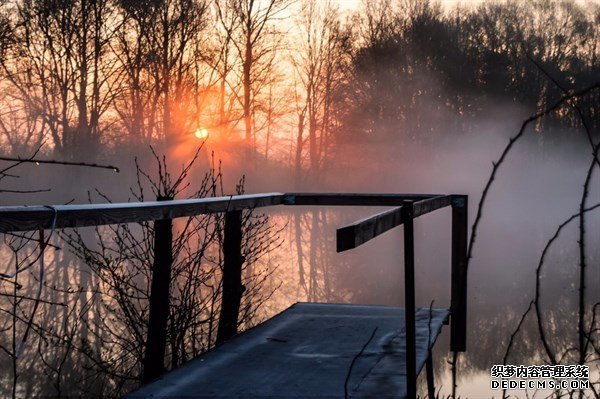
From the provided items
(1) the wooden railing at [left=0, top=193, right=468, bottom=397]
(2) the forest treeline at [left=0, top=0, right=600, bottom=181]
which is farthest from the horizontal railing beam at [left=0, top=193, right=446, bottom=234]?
(2) the forest treeline at [left=0, top=0, right=600, bottom=181]

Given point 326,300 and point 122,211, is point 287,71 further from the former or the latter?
point 122,211

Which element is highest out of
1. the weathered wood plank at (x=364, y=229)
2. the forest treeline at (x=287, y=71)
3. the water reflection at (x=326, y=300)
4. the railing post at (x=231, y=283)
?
the forest treeline at (x=287, y=71)

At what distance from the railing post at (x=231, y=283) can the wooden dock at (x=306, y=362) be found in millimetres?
285

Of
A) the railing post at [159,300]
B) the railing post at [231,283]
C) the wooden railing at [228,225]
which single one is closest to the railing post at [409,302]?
the wooden railing at [228,225]

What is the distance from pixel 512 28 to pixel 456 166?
332 inches

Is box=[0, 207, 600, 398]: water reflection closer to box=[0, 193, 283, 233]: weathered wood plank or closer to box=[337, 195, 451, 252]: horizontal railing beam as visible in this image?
box=[0, 193, 283, 233]: weathered wood plank

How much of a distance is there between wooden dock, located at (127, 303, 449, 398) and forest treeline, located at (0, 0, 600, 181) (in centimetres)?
2842

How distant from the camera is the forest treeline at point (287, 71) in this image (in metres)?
33.4

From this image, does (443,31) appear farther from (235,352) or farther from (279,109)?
(235,352)

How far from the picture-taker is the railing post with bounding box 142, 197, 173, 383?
4414mm

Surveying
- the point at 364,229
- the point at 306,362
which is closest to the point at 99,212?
the point at 364,229

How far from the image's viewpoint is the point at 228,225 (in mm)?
5398

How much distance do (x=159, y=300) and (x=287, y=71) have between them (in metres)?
40.7

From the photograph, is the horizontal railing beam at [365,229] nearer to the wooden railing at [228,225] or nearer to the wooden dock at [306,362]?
the wooden railing at [228,225]
